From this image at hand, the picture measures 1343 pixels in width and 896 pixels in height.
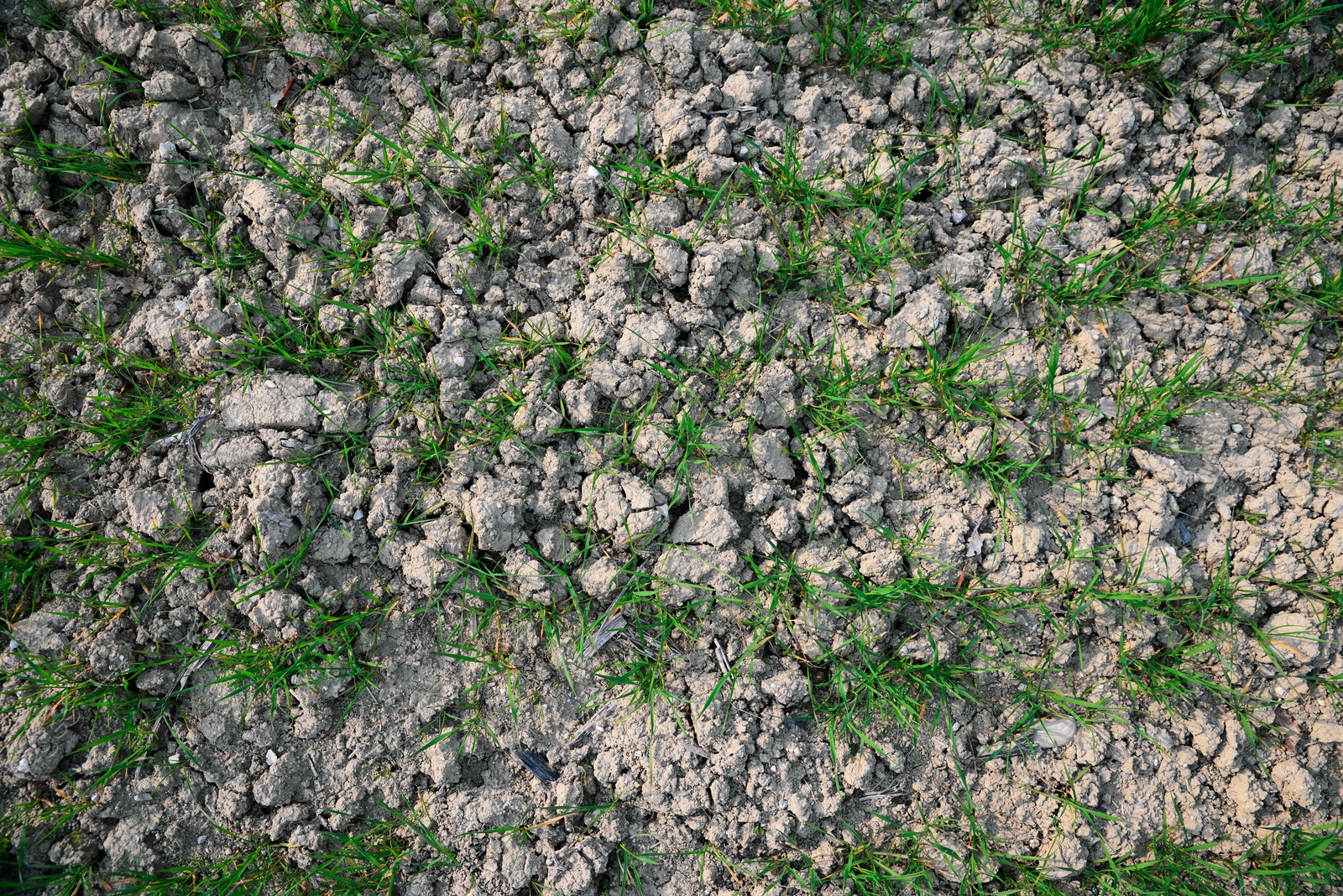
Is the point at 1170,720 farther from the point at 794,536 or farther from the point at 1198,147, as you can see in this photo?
the point at 1198,147

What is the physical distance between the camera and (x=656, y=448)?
1.96m

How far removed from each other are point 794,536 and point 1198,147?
5.58ft

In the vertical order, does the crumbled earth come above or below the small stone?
above

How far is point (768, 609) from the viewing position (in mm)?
1940

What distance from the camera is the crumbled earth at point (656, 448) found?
1.94 meters

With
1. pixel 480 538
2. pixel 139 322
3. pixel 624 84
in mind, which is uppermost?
pixel 624 84

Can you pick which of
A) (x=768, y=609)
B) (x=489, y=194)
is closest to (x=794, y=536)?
(x=768, y=609)

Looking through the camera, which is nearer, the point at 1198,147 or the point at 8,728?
the point at 8,728

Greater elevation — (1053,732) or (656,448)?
(656,448)

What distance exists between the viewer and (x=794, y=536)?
1989 mm

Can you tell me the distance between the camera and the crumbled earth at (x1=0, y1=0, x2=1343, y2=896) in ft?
6.37

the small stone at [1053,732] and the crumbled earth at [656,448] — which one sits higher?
the crumbled earth at [656,448]

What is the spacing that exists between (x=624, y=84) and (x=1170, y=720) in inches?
95.7

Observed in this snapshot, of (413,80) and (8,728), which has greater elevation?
(413,80)
